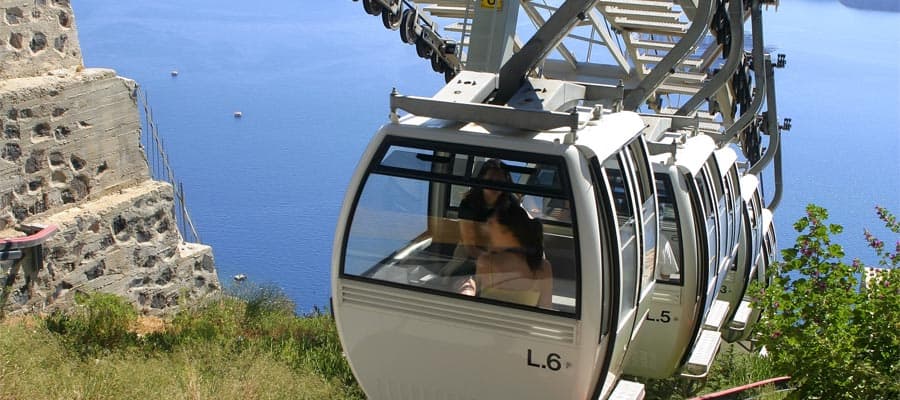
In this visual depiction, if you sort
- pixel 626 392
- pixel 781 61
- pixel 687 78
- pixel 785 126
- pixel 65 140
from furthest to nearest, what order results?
pixel 785 126 < pixel 687 78 < pixel 781 61 < pixel 65 140 < pixel 626 392

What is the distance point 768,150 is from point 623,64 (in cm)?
254

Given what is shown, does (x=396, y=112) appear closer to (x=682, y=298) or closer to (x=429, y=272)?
(x=429, y=272)

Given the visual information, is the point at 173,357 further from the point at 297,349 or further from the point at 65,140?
the point at 65,140

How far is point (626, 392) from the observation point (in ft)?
18.5

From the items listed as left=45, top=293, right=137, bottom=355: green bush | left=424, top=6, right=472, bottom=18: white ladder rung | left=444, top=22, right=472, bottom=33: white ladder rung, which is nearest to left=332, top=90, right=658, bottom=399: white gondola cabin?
left=45, top=293, right=137, bottom=355: green bush

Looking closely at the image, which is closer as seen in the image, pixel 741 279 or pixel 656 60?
pixel 741 279

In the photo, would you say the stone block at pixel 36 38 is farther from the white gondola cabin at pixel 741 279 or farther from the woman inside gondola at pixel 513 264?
the white gondola cabin at pixel 741 279

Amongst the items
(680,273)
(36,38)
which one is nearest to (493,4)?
(680,273)

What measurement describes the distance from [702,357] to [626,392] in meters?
1.57

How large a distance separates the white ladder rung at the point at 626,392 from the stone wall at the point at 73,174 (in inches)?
176

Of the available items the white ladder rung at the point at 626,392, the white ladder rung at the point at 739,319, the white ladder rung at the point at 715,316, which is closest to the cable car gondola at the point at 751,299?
the white ladder rung at the point at 739,319

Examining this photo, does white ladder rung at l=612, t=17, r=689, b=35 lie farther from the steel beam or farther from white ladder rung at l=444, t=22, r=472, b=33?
the steel beam

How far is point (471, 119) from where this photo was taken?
16.5 feet

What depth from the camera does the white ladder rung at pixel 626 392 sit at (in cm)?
554
